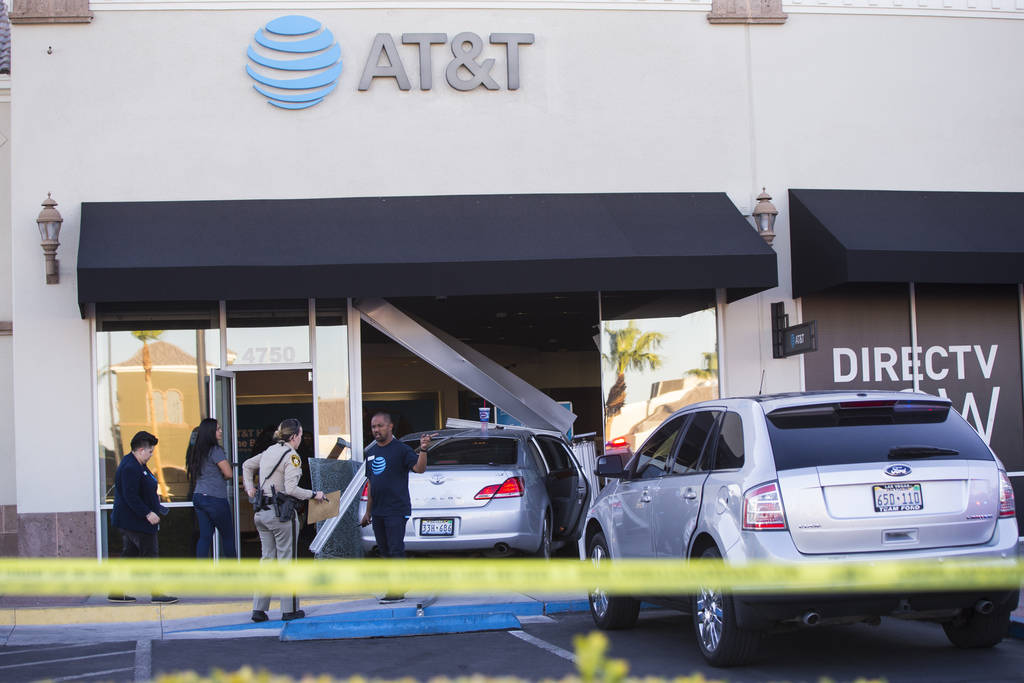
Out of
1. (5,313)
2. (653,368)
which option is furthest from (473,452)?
(5,313)

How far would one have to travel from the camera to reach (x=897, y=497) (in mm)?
6746

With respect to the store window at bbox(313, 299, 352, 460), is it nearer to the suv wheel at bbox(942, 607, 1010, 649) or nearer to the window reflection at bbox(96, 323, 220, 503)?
the window reflection at bbox(96, 323, 220, 503)

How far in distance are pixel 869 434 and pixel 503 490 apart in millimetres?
5137

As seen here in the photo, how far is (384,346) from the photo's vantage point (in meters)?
22.2

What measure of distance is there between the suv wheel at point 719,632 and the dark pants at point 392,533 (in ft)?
11.5

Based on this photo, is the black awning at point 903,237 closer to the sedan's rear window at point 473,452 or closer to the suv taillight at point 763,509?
the sedan's rear window at point 473,452

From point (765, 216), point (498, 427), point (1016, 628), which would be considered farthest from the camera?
point (765, 216)

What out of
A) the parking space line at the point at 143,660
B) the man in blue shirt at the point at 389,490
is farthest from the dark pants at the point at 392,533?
the parking space line at the point at 143,660

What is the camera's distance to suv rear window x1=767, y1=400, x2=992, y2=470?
6902 mm

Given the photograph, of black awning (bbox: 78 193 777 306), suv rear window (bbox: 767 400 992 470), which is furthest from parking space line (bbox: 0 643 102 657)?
suv rear window (bbox: 767 400 992 470)

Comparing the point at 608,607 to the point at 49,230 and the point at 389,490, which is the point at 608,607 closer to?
the point at 389,490

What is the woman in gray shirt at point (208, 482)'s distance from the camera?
39.4 feet

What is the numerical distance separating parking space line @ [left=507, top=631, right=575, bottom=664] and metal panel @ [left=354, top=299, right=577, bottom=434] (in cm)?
514

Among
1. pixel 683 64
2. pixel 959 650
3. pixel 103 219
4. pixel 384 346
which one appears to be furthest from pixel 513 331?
pixel 959 650
